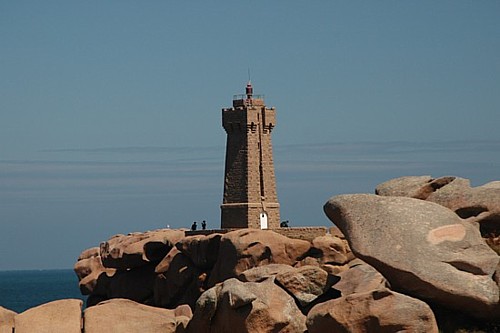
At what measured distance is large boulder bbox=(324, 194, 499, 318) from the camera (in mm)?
30922

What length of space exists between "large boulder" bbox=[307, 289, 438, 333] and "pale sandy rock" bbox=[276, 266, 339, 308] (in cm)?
296

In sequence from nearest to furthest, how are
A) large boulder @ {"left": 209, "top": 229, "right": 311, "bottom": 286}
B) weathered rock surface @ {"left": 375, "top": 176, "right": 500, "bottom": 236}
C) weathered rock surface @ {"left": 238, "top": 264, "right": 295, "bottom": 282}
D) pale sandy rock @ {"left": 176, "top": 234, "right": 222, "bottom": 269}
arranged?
weathered rock surface @ {"left": 238, "top": 264, "right": 295, "bottom": 282} < weathered rock surface @ {"left": 375, "top": 176, "right": 500, "bottom": 236} < large boulder @ {"left": 209, "top": 229, "right": 311, "bottom": 286} < pale sandy rock @ {"left": 176, "top": 234, "right": 222, "bottom": 269}

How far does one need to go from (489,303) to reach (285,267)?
6.95 metres

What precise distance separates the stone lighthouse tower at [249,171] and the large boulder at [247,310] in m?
45.4

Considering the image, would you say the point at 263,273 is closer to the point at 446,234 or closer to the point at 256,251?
the point at 446,234

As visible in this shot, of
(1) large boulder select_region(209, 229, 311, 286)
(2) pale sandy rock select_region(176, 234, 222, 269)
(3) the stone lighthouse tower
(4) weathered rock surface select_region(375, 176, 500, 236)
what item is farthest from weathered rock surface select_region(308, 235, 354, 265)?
(3) the stone lighthouse tower

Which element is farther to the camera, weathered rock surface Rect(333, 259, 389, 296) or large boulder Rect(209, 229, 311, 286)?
large boulder Rect(209, 229, 311, 286)

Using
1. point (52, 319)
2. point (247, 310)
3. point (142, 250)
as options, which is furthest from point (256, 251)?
point (247, 310)

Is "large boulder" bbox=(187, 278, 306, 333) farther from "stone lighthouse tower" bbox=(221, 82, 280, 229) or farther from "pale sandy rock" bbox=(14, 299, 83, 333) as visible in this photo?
"stone lighthouse tower" bbox=(221, 82, 280, 229)

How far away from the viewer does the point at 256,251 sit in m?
52.1

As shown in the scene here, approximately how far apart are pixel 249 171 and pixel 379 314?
50.6 m

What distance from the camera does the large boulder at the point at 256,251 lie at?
5172 cm

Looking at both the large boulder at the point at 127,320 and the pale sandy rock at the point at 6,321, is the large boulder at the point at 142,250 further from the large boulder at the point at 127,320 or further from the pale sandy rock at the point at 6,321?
the pale sandy rock at the point at 6,321

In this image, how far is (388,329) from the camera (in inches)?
1166
